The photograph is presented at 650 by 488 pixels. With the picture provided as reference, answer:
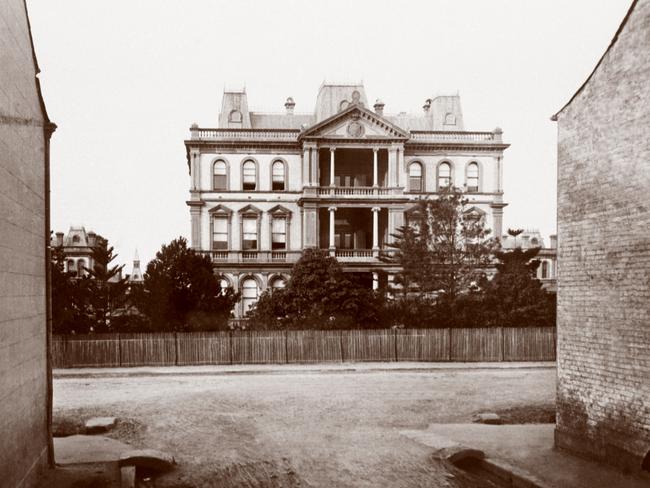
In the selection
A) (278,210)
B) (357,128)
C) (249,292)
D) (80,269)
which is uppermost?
(357,128)

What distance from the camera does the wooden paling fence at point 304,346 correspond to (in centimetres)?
2589

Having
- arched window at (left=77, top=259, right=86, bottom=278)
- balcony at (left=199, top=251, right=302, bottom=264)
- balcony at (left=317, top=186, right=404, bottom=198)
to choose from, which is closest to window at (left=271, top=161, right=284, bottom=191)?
balcony at (left=317, top=186, right=404, bottom=198)

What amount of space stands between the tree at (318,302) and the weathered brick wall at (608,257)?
1719 centimetres

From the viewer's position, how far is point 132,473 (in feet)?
35.0

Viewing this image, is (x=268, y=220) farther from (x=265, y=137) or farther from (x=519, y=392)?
(x=519, y=392)

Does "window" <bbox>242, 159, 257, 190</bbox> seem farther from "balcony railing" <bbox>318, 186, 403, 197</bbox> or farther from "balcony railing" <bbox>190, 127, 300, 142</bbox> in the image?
"balcony railing" <bbox>318, 186, 403, 197</bbox>

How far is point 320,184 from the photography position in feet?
141

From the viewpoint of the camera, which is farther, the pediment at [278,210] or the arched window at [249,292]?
the pediment at [278,210]

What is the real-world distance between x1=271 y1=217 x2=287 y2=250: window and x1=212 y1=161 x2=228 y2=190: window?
154 inches

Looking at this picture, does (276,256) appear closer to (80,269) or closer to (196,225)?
(196,225)

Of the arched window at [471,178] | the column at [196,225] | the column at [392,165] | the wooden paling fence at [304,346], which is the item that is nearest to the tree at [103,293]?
the wooden paling fence at [304,346]

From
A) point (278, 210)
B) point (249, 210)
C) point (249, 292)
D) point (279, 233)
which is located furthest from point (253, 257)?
point (278, 210)

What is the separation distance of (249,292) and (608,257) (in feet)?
106

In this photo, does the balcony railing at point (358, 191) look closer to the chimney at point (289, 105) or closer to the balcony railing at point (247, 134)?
the balcony railing at point (247, 134)
